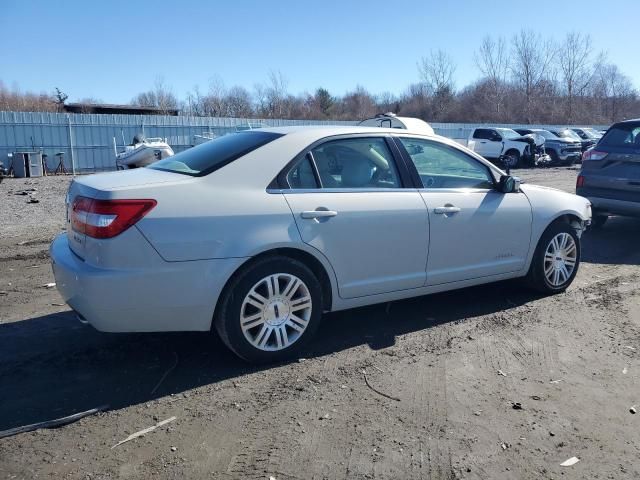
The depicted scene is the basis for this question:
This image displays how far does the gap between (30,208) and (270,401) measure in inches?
396

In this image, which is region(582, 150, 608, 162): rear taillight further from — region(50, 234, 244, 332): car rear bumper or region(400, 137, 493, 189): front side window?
region(50, 234, 244, 332): car rear bumper

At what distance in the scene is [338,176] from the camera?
4363 mm

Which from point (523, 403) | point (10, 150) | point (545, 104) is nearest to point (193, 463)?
point (523, 403)

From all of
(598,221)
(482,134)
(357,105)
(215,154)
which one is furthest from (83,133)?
(357,105)

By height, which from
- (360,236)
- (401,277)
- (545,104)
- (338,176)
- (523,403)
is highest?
(545,104)

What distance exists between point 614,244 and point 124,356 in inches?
284

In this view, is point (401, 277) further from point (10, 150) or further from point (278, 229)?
point (10, 150)

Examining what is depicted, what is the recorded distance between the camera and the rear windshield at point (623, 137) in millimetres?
8297

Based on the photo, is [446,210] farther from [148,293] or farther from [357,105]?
[357,105]

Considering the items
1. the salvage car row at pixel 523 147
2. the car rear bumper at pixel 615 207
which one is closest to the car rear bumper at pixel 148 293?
the car rear bumper at pixel 615 207

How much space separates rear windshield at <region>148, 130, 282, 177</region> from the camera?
4.06 metres

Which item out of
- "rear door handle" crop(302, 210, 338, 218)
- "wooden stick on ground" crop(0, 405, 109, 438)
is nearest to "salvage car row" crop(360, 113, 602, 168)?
"rear door handle" crop(302, 210, 338, 218)

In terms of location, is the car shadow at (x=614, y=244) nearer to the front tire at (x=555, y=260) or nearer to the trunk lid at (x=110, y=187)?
the front tire at (x=555, y=260)

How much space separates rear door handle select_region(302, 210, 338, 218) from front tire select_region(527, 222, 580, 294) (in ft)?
7.79
